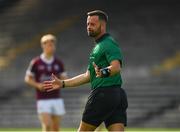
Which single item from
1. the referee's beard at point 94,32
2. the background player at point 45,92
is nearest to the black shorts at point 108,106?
the referee's beard at point 94,32

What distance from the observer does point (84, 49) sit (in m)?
23.5

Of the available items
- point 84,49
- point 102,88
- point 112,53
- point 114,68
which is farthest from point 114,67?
point 84,49

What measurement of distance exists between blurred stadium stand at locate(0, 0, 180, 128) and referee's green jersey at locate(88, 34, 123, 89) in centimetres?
1243

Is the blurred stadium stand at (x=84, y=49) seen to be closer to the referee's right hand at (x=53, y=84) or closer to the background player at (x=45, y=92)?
the background player at (x=45, y=92)

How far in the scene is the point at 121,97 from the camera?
8227mm

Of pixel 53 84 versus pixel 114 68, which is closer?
pixel 114 68

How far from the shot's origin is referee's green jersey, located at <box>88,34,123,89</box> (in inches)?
309

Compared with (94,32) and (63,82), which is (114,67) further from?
(63,82)

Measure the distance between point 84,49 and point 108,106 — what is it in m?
15.3

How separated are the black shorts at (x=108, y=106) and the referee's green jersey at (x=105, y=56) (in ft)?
0.24

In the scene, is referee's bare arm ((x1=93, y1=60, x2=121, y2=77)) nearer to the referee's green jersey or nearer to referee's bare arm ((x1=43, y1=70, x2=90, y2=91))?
the referee's green jersey

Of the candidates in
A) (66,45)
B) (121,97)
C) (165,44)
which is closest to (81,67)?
(66,45)

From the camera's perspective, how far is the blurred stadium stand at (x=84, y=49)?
69.5ft

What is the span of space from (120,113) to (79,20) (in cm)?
1626
